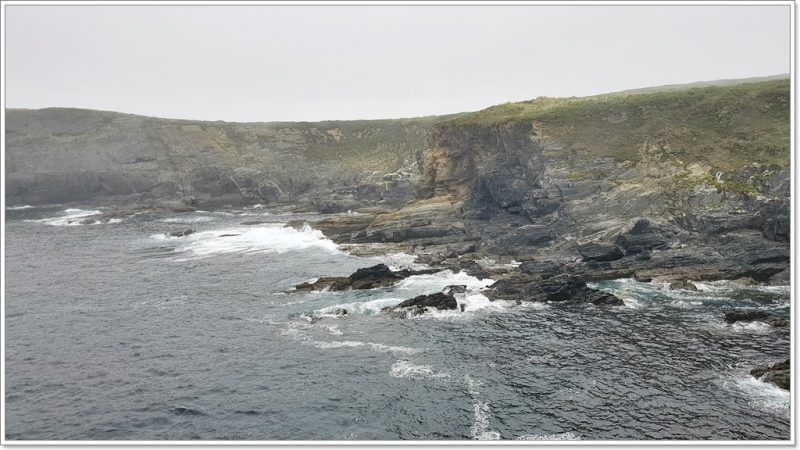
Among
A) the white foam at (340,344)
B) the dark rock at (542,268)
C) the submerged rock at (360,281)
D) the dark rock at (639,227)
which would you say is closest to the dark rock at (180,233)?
the submerged rock at (360,281)

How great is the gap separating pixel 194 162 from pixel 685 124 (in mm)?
109463

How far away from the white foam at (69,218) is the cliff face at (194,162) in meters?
8.44

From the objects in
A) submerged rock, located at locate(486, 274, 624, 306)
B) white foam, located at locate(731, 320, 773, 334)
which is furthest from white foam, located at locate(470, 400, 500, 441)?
white foam, located at locate(731, 320, 773, 334)

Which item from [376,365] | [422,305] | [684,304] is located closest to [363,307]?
[422,305]

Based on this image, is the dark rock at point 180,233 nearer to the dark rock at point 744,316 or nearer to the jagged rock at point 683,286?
the jagged rock at point 683,286

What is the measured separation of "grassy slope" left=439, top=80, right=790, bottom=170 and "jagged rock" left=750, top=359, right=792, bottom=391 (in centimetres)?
3217

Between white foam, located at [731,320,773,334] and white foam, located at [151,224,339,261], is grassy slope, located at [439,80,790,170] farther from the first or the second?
white foam, located at [151,224,339,261]

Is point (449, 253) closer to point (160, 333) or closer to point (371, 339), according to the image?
point (371, 339)

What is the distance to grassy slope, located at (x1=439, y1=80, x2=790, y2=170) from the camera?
55.9 metres

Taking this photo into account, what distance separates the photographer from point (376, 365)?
31.7m

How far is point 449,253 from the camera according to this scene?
58.2m

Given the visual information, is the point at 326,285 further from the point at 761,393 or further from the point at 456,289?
the point at 761,393

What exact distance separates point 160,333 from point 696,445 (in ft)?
117

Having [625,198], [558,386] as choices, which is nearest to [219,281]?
[558,386]
